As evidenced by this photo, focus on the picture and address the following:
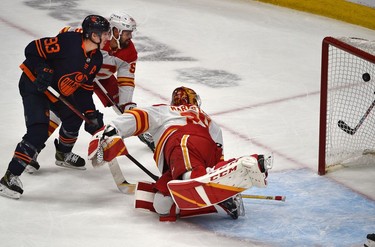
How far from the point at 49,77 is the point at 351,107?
5.71 ft

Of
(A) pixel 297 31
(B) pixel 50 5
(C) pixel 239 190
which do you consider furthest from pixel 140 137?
(B) pixel 50 5

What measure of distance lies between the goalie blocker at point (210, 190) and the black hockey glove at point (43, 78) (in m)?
0.58

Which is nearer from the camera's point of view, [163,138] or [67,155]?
[163,138]

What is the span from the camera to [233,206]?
3.84 metres

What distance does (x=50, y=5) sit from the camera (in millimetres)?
7340

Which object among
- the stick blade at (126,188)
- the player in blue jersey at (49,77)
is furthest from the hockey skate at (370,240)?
the player in blue jersey at (49,77)

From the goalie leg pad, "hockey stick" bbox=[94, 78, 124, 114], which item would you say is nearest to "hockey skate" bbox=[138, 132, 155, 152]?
"hockey stick" bbox=[94, 78, 124, 114]

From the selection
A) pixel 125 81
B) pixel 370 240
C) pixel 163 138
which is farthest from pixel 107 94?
pixel 370 240

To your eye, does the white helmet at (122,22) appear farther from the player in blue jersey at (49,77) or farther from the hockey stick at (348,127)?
the hockey stick at (348,127)

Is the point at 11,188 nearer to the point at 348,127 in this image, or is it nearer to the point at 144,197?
the point at 144,197

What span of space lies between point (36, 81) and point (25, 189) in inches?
19.5

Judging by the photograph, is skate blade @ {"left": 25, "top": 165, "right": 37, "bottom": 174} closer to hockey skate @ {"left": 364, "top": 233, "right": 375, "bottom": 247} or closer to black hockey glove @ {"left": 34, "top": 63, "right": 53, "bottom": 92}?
black hockey glove @ {"left": 34, "top": 63, "right": 53, "bottom": 92}

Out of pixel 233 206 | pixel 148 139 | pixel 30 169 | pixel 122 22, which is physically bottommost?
pixel 30 169

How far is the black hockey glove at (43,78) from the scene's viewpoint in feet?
13.1
